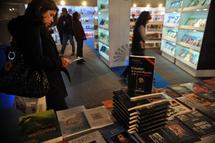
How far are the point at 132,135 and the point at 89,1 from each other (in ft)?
31.9

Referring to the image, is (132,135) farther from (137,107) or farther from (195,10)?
(195,10)

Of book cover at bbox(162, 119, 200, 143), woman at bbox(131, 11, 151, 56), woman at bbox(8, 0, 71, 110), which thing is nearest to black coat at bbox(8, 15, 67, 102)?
woman at bbox(8, 0, 71, 110)

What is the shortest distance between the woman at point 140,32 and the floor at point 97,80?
2.91ft

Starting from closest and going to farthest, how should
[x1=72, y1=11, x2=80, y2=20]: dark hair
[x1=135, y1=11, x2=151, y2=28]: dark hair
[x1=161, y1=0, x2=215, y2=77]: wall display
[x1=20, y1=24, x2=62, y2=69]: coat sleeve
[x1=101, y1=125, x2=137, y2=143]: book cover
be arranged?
[x1=101, y1=125, x2=137, y2=143]: book cover → [x1=20, y1=24, x2=62, y2=69]: coat sleeve → [x1=135, y1=11, x2=151, y2=28]: dark hair → [x1=161, y1=0, x2=215, y2=77]: wall display → [x1=72, y1=11, x2=80, y2=20]: dark hair

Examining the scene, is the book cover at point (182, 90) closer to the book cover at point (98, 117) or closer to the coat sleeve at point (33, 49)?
the book cover at point (98, 117)

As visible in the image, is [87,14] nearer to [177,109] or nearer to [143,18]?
[143,18]

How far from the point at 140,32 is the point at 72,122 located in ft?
9.68

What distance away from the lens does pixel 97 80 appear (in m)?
4.13

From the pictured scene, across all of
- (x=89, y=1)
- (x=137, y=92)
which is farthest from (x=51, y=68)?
(x=89, y=1)

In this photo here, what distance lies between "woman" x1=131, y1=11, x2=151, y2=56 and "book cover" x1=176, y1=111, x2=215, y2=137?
2675 millimetres

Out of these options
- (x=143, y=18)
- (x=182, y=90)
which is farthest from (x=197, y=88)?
(x=143, y=18)

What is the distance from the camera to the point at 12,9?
473 centimetres

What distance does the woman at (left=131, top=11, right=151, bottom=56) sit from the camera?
363cm

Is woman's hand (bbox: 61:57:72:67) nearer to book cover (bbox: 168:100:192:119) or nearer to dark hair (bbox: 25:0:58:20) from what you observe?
dark hair (bbox: 25:0:58:20)
